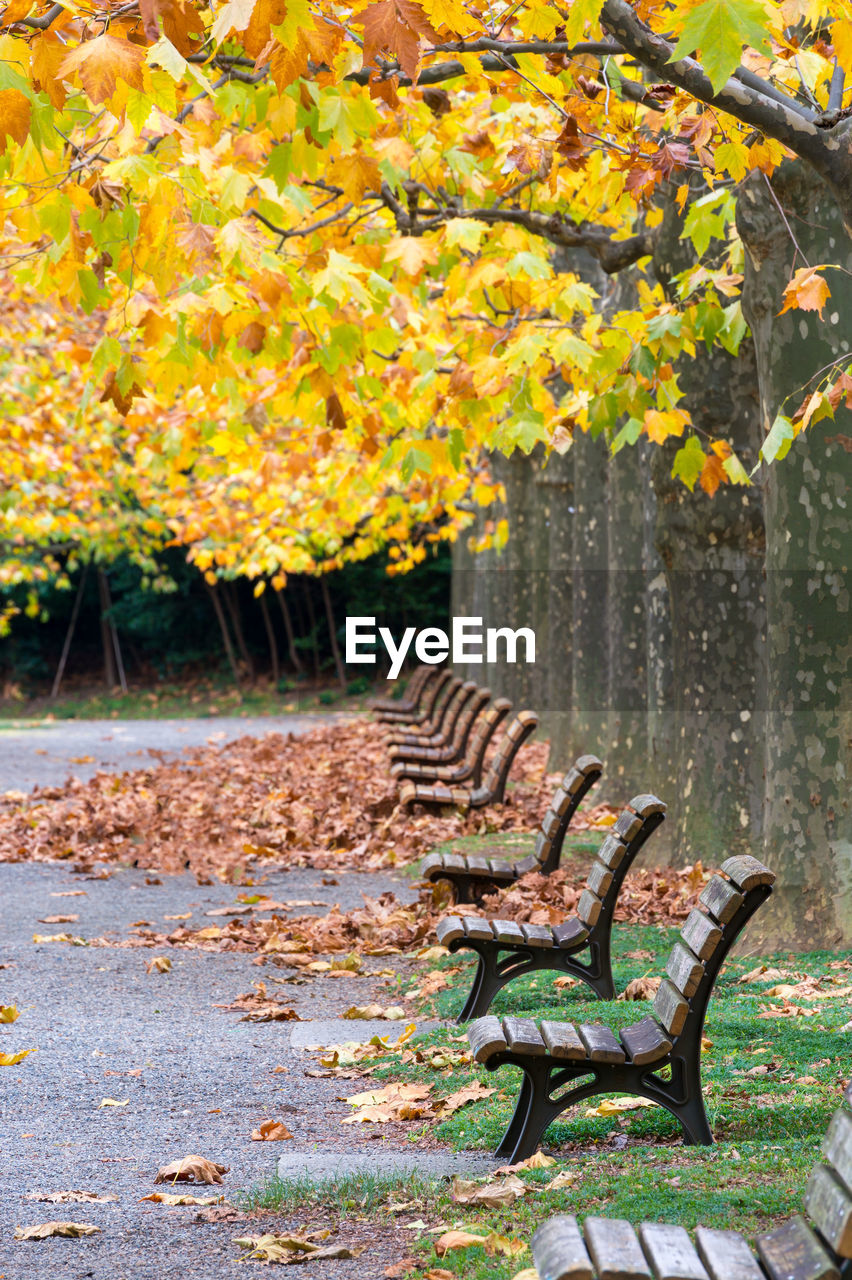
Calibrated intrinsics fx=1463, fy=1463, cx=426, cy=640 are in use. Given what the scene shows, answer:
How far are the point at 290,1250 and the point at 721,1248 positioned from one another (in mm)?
1398

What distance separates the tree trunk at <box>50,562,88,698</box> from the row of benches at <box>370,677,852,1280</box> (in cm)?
2890

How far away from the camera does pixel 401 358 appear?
403 inches

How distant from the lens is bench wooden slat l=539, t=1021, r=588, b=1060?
4.13 m

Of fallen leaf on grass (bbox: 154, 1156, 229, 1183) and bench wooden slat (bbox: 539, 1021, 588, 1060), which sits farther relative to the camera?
fallen leaf on grass (bbox: 154, 1156, 229, 1183)

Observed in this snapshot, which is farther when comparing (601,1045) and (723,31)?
(601,1045)

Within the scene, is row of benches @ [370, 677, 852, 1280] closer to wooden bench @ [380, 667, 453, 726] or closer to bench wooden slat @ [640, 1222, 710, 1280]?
bench wooden slat @ [640, 1222, 710, 1280]

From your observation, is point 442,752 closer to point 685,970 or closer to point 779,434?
point 779,434

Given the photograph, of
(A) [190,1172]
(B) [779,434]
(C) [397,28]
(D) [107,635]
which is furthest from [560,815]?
(D) [107,635]

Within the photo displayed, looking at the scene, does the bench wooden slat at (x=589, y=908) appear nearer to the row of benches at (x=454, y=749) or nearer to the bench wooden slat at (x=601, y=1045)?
the bench wooden slat at (x=601, y=1045)

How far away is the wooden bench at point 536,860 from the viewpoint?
721cm

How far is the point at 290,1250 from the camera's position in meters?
3.73

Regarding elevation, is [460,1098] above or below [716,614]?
below

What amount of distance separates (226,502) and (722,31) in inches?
771

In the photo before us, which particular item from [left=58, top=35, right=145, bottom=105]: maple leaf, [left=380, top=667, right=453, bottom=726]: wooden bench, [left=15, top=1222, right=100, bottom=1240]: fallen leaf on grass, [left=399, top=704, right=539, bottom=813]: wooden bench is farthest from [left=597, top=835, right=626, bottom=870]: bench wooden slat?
[left=380, top=667, right=453, bottom=726]: wooden bench
